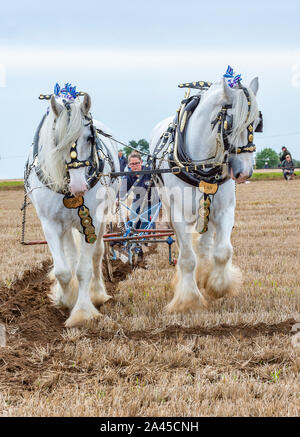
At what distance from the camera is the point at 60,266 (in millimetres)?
4789

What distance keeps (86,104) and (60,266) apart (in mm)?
1478

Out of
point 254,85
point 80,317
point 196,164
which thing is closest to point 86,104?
point 196,164

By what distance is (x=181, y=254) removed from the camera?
5.09 m

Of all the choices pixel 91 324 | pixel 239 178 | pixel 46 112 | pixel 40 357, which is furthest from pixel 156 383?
pixel 46 112

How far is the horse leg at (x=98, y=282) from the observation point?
541 centimetres

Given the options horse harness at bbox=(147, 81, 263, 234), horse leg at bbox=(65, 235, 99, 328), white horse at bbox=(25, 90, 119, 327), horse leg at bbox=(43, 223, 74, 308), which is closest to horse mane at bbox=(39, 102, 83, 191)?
white horse at bbox=(25, 90, 119, 327)

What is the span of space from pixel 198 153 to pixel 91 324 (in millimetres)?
1756

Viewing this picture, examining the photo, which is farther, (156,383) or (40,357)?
(40,357)

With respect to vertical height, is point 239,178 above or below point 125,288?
above

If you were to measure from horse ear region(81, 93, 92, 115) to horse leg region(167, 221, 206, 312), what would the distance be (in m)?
1.39

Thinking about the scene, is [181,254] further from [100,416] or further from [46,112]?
[100,416]

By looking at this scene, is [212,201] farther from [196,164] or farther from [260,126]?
[260,126]

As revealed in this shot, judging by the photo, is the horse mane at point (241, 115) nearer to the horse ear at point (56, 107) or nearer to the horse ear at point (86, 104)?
the horse ear at point (86, 104)
